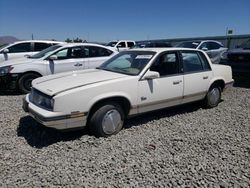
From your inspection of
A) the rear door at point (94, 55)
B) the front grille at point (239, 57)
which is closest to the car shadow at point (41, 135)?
the rear door at point (94, 55)

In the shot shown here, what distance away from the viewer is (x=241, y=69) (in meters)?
8.70

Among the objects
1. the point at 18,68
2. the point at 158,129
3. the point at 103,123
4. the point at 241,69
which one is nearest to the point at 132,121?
the point at 158,129

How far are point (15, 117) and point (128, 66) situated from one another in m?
2.52

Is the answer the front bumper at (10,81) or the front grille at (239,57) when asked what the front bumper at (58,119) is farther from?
the front grille at (239,57)

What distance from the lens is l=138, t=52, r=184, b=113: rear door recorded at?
4.68 m

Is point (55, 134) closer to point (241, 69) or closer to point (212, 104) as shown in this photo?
point (212, 104)

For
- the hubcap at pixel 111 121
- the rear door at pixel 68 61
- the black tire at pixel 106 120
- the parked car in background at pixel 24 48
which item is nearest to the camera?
the black tire at pixel 106 120

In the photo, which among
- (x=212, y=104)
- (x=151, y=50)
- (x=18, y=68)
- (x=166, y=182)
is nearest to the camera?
(x=166, y=182)

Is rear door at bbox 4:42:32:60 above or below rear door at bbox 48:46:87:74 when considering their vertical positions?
A: above

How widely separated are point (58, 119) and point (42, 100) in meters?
0.52

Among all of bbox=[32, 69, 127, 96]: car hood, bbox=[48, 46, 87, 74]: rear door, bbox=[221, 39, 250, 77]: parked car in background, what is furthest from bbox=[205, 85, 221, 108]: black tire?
bbox=[48, 46, 87, 74]: rear door

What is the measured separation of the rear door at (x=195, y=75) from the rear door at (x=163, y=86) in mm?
193

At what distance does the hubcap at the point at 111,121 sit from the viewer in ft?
14.1

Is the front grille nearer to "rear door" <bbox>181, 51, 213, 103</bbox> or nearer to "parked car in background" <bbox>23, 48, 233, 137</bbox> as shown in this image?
"parked car in background" <bbox>23, 48, 233, 137</bbox>
